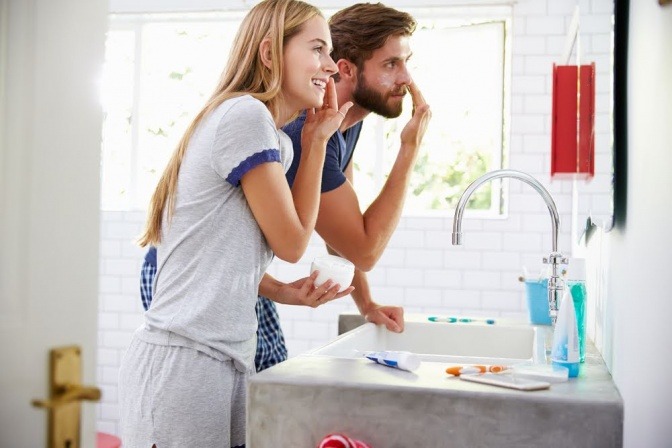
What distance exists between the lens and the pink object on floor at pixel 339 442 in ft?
4.10

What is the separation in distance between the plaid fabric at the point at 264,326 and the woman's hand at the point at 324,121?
1.30 ft

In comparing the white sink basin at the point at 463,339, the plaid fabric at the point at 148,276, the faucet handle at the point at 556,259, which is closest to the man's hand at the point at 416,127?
the white sink basin at the point at 463,339

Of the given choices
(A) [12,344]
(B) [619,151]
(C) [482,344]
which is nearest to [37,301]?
(A) [12,344]

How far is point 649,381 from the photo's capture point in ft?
3.71

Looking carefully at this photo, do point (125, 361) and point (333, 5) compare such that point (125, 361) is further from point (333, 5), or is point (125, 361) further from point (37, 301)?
point (333, 5)

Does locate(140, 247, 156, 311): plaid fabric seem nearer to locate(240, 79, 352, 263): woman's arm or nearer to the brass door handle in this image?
locate(240, 79, 352, 263): woman's arm

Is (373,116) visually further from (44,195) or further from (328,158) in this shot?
(44,195)

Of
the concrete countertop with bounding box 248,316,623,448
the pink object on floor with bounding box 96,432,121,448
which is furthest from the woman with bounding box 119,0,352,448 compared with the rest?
the pink object on floor with bounding box 96,432,121,448

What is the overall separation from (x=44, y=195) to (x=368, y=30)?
4.90ft

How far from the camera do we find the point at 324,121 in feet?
5.74

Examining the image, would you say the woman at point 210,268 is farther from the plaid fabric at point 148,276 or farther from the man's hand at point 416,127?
the man's hand at point 416,127

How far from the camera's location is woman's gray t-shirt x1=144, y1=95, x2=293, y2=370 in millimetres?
1457

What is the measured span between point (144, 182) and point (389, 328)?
263cm

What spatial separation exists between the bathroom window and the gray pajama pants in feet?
8.93
